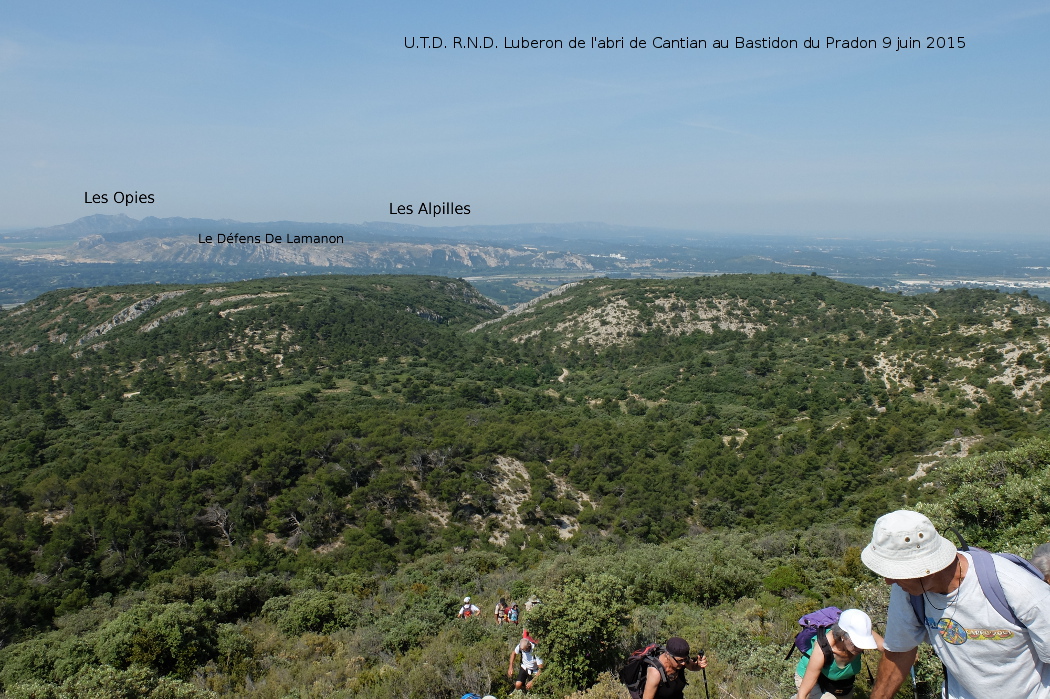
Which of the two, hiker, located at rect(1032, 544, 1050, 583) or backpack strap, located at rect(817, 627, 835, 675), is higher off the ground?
hiker, located at rect(1032, 544, 1050, 583)

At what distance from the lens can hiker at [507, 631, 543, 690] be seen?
9359 mm

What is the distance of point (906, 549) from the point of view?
338 cm

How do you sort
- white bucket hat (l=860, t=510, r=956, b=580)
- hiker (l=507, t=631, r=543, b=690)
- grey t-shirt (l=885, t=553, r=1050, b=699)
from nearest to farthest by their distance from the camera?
grey t-shirt (l=885, t=553, r=1050, b=699), white bucket hat (l=860, t=510, r=956, b=580), hiker (l=507, t=631, r=543, b=690)

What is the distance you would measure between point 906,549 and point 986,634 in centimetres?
70

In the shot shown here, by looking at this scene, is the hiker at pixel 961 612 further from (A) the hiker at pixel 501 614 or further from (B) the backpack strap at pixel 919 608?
(A) the hiker at pixel 501 614

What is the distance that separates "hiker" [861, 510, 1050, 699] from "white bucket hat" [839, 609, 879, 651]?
1020 millimetres

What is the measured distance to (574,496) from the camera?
111ft

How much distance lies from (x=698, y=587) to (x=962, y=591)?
1298 cm

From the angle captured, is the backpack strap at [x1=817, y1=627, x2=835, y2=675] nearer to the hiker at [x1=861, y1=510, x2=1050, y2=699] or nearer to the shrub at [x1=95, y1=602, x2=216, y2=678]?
the hiker at [x1=861, y1=510, x2=1050, y2=699]

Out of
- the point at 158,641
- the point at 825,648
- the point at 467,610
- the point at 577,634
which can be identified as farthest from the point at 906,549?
the point at 158,641

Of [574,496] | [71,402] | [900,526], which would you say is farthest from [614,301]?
[900,526]

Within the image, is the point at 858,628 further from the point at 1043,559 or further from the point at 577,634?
the point at 577,634

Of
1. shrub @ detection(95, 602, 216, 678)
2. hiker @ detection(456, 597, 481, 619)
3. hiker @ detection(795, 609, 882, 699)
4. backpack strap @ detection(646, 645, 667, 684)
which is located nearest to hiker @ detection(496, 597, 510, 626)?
hiker @ detection(456, 597, 481, 619)

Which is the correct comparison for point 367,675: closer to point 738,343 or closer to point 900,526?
point 900,526
